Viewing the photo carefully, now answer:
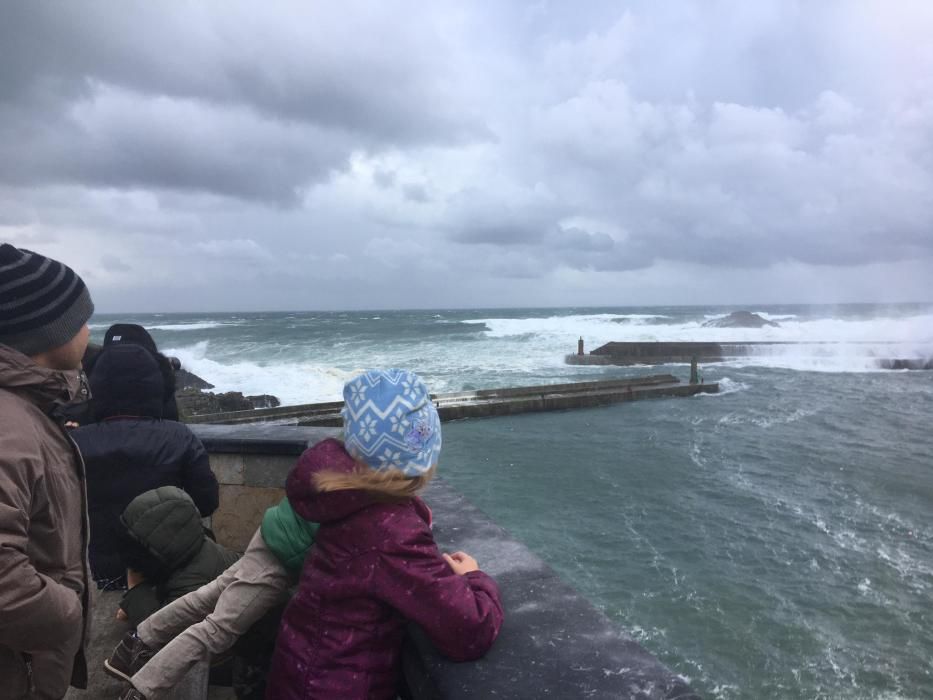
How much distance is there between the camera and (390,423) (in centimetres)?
146

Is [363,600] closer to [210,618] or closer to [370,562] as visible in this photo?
[370,562]

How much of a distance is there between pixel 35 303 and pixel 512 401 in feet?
67.9

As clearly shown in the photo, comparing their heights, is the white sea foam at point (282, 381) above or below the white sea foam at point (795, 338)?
below

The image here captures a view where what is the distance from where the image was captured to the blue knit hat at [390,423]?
4.76 ft

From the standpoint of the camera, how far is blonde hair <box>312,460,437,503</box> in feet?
4.72

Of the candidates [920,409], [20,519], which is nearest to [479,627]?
[20,519]

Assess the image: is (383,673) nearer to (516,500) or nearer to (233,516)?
(233,516)

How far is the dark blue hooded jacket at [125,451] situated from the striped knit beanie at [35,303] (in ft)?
3.47

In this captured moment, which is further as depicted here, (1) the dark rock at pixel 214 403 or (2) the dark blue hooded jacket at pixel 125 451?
(1) the dark rock at pixel 214 403

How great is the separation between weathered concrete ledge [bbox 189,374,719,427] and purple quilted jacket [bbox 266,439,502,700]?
658 inches

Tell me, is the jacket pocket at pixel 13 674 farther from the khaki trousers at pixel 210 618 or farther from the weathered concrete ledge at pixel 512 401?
the weathered concrete ledge at pixel 512 401

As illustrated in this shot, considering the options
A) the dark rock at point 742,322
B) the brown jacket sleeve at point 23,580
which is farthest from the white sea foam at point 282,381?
the dark rock at point 742,322

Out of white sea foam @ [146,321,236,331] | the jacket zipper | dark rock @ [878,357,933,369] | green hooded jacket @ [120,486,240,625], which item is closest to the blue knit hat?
the jacket zipper

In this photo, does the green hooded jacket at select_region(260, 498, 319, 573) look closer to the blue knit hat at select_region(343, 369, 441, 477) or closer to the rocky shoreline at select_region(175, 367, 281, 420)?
the blue knit hat at select_region(343, 369, 441, 477)
